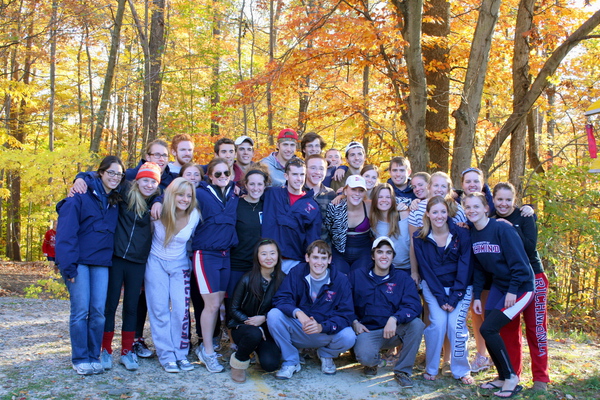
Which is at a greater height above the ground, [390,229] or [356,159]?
[356,159]

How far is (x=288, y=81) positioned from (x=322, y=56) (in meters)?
0.97

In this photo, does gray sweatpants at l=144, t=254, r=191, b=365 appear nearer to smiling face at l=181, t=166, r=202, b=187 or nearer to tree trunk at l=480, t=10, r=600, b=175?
smiling face at l=181, t=166, r=202, b=187

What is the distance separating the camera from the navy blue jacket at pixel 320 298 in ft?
15.3

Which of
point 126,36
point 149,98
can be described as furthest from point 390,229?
point 126,36

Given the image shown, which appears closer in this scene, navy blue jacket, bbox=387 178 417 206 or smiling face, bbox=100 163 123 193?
smiling face, bbox=100 163 123 193

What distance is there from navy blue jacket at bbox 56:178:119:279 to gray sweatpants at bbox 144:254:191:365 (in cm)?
49

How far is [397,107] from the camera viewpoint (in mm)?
9273

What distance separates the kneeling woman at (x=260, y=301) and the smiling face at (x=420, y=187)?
1.74 metres

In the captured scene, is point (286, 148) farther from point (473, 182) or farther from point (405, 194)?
point (473, 182)

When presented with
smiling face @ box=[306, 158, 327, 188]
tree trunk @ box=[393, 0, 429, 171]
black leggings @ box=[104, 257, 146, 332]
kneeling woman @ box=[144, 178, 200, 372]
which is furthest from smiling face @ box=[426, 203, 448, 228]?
tree trunk @ box=[393, 0, 429, 171]

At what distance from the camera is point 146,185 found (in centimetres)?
462

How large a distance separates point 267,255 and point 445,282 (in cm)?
182

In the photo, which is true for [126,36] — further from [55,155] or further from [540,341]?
[540,341]

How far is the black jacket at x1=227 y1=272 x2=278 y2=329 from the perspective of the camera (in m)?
4.68
